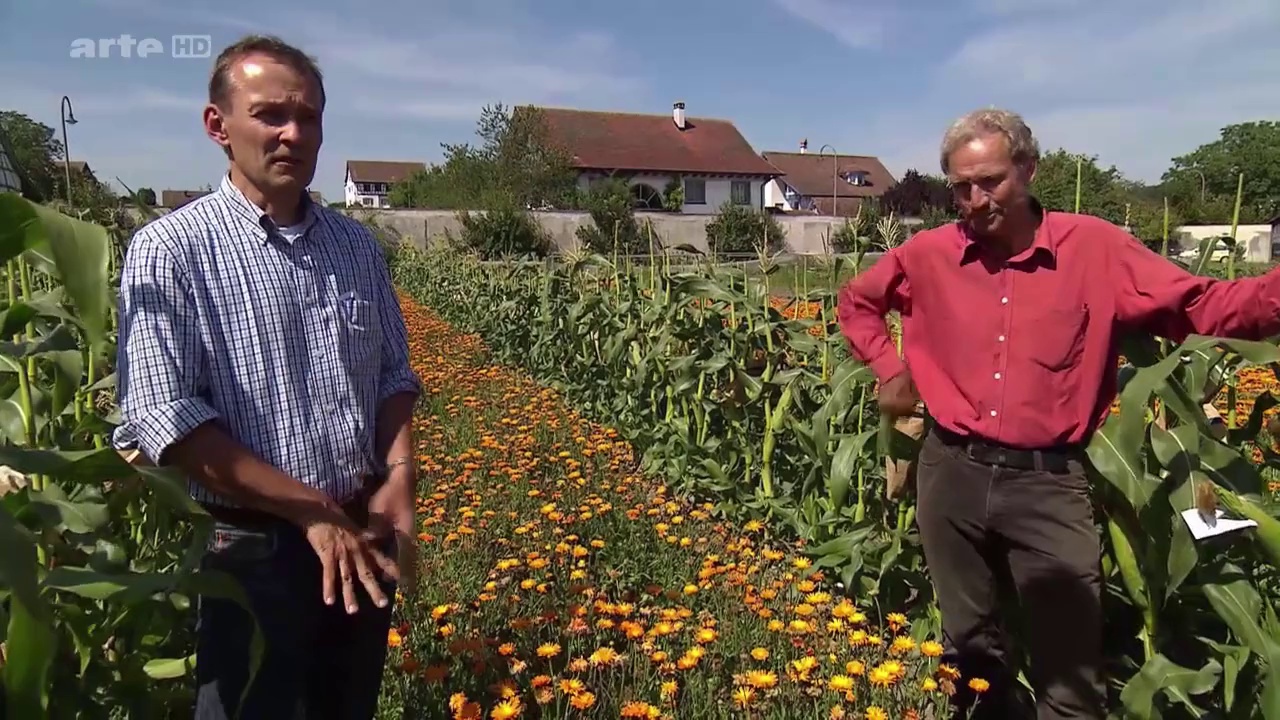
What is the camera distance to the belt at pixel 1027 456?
Answer: 2.43 m

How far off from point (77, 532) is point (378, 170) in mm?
86068

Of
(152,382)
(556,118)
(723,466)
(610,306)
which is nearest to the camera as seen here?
(152,382)

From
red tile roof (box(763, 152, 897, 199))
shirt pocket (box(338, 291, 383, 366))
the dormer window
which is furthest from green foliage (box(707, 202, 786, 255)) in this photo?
the dormer window

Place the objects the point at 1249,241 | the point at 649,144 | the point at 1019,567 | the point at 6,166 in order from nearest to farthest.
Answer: the point at 1019,567 < the point at 6,166 < the point at 1249,241 < the point at 649,144

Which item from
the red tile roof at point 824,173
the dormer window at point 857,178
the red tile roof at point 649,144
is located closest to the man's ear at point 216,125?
the red tile roof at point 649,144

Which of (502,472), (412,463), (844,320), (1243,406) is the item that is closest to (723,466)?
(502,472)

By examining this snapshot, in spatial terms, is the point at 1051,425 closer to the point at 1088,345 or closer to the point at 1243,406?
the point at 1088,345

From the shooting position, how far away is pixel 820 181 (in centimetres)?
5688

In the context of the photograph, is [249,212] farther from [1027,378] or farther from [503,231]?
[503,231]

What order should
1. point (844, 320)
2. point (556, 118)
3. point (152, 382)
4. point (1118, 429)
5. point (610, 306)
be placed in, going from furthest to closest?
point (556, 118) < point (610, 306) < point (844, 320) < point (1118, 429) < point (152, 382)

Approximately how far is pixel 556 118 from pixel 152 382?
47397 millimetres

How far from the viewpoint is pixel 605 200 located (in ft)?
114

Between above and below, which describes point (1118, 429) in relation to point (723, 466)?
above

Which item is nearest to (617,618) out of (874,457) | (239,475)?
(874,457)
